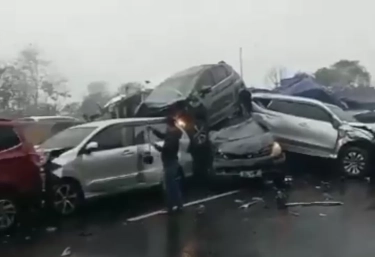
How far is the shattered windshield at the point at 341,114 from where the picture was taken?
15123 millimetres

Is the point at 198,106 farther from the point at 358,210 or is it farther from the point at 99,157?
the point at 358,210

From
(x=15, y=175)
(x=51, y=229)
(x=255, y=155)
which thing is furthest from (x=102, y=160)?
(x=255, y=155)

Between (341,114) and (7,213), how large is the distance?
873 centimetres

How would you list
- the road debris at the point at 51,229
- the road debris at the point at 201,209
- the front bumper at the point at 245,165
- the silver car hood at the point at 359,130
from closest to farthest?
the road debris at the point at 51,229, the road debris at the point at 201,209, the front bumper at the point at 245,165, the silver car hood at the point at 359,130

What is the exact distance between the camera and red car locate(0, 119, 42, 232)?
379 inches

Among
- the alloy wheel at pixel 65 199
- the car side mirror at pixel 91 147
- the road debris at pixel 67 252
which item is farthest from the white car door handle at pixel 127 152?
the road debris at pixel 67 252

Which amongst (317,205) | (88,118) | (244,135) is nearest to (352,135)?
(244,135)

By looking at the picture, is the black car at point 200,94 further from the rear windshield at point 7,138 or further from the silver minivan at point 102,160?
the rear windshield at point 7,138

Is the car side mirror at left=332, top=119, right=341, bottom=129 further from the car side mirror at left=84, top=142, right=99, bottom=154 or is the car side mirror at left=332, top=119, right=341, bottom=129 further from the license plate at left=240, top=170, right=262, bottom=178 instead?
the car side mirror at left=84, top=142, right=99, bottom=154

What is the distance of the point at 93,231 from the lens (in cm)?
975

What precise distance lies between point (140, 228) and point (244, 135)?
4103mm

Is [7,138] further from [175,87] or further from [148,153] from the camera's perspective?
[175,87]

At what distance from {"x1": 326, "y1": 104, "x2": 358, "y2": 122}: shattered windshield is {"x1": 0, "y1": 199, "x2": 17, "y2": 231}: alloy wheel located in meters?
8.14

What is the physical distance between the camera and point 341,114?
15.5 meters
